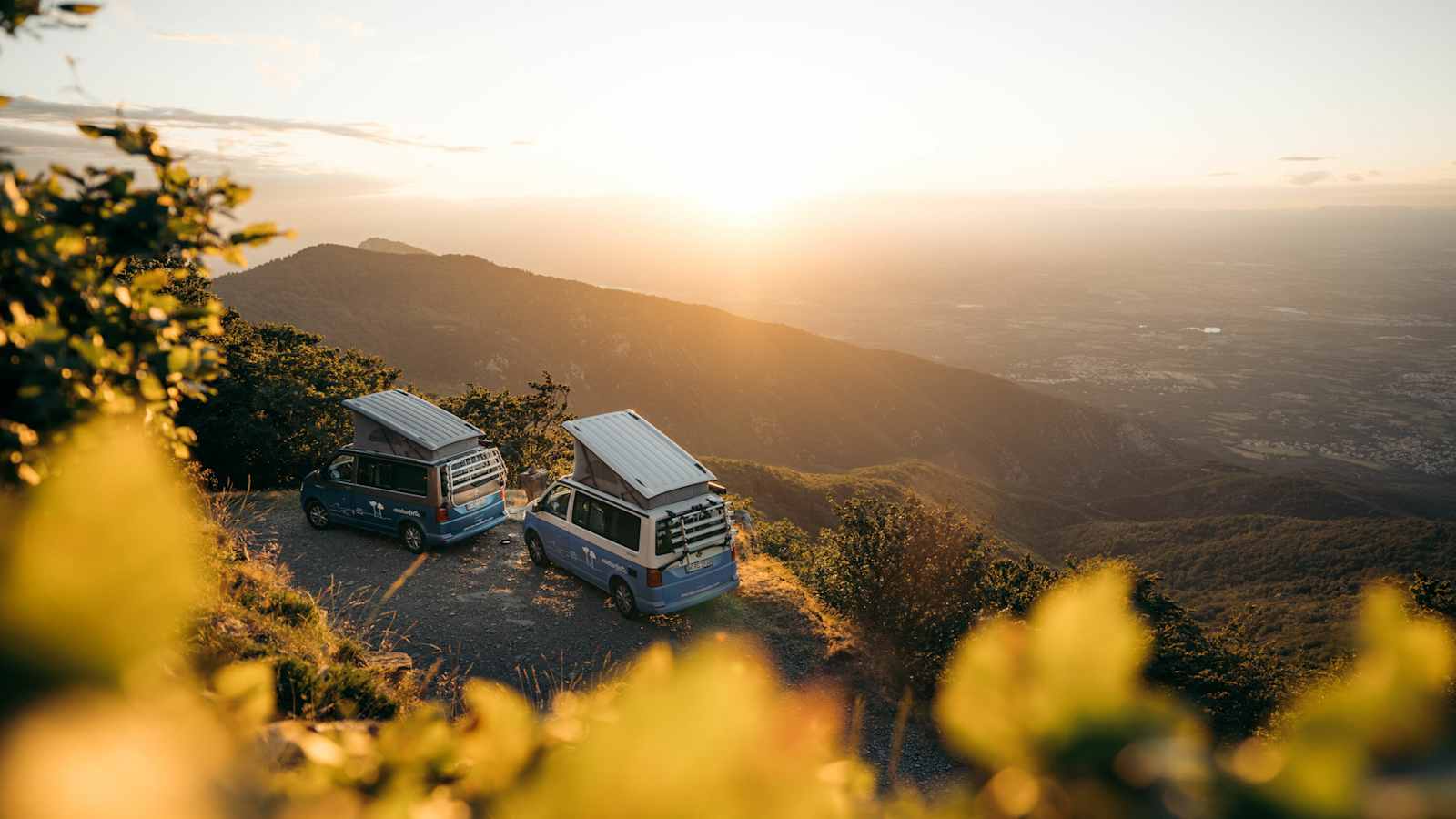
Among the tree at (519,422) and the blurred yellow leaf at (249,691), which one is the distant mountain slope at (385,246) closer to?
the tree at (519,422)

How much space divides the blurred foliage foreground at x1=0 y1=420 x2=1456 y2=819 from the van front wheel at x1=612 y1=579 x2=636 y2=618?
484 inches

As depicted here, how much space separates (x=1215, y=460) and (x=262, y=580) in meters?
123

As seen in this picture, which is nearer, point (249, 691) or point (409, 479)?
point (249, 691)

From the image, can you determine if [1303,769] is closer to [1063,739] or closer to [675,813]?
[1063,739]

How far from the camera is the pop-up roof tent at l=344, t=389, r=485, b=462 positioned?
14.7m

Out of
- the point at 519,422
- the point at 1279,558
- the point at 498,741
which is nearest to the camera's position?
the point at 498,741

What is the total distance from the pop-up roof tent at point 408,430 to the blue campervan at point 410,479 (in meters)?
0.02

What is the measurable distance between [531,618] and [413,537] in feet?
13.0

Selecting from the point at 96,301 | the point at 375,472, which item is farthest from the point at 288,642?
the point at 375,472

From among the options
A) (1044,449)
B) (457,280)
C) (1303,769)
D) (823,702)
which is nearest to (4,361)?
(1303,769)

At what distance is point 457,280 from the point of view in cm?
9900

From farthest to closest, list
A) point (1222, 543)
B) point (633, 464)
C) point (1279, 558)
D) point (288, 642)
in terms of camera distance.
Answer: point (1222, 543), point (1279, 558), point (633, 464), point (288, 642)

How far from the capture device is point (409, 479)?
15047 millimetres

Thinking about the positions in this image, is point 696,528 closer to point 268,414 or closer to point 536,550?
point 536,550
